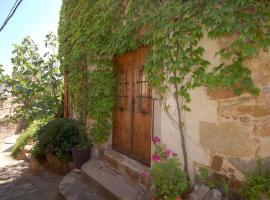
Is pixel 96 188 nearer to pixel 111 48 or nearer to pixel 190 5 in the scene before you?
pixel 111 48

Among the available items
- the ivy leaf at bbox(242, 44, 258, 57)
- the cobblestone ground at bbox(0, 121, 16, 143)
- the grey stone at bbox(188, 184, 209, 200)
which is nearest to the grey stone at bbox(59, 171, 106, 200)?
the grey stone at bbox(188, 184, 209, 200)

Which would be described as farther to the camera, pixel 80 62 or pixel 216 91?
pixel 80 62

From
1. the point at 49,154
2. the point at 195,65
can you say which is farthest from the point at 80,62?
the point at 195,65

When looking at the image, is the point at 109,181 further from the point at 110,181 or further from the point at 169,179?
the point at 169,179

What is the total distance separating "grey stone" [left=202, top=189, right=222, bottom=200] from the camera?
6.82 ft

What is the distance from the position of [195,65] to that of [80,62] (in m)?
3.04

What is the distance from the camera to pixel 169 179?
246 cm

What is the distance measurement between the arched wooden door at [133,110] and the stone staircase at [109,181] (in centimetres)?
20

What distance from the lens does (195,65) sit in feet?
8.10

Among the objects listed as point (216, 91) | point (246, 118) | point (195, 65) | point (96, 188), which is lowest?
point (96, 188)

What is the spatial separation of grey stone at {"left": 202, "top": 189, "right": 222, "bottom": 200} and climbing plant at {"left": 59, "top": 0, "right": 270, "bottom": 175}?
19.4 inches

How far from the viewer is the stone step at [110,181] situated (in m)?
2.97

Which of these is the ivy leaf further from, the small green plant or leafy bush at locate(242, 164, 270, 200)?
the small green plant

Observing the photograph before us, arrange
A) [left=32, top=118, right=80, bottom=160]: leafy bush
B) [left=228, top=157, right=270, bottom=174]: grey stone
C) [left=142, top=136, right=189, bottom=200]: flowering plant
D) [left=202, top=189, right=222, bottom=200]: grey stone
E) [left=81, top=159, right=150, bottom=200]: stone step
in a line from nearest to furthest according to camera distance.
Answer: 1. [left=228, top=157, right=270, bottom=174]: grey stone
2. [left=202, top=189, right=222, bottom=200]: grey stone
3. [left=142, top=136, right=189, bottom=200]: flowering plant
4. [left=81, top=159, right=150, bottom=200]: stone step
5. [left=32, top=118, right=80, bottom=160]: leafy bush
